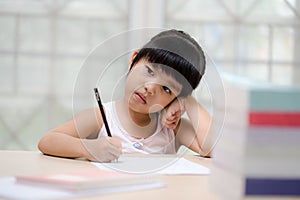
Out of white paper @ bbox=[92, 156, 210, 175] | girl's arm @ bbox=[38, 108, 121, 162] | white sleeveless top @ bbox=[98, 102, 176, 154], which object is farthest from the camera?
white sleeveless top @ bbox=[98, 102, 176, 154]

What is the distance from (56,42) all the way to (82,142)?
5.17 ft

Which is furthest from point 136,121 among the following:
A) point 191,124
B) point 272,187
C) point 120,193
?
point 272,187

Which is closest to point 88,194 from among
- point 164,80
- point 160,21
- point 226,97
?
point 226,97

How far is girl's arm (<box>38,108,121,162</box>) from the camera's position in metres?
1.21

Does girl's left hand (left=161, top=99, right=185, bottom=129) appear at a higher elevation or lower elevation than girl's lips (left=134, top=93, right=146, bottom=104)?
lower

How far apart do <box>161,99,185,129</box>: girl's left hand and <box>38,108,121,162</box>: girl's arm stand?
15 centimetres

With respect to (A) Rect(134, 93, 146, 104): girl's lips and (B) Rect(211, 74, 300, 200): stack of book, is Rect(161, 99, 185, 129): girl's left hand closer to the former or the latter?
(A) Rect(134, 93, 146, 104): girl's lips

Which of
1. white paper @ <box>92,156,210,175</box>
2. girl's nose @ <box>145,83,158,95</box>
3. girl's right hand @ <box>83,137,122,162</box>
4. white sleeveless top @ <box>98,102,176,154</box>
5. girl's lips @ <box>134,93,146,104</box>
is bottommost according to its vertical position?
white paper @ <box>92,156,210,175</box>

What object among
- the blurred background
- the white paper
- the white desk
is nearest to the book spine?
the white desk

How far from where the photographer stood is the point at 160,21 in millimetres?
2703

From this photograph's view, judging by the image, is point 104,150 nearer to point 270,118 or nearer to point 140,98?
point 140,98

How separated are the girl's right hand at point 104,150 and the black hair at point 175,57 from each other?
0.58 feet

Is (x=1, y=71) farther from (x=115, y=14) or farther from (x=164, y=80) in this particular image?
(x=164, y=80)

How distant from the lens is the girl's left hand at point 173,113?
1369mm
